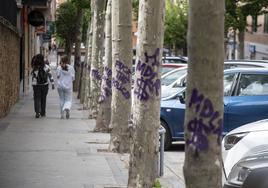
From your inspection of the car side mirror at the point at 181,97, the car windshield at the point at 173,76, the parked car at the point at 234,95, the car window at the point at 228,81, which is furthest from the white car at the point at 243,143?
the car windshield at the point at 173,76

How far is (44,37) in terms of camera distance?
4794 cm

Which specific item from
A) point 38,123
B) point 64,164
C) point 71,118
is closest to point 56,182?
point 64,164

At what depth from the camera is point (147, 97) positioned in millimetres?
8352

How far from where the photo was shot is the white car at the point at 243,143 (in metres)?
6.45

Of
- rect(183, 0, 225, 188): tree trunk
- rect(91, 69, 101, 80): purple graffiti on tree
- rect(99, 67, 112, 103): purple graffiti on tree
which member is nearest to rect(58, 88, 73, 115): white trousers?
rect(91, 69, 101, 80): purple graffiti on tree

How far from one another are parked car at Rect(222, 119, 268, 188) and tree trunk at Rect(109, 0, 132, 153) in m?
3.92

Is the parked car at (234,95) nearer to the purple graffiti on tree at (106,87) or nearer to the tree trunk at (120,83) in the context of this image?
the tree trunk at (120,83)

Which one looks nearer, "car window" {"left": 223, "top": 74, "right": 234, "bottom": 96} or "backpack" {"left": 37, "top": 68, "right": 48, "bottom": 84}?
"car window" {"left": 223, "top": 74, "right": 234, "bottom": 96}

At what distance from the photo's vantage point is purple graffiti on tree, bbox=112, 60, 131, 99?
11297mm

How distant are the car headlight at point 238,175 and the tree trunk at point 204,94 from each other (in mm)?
758

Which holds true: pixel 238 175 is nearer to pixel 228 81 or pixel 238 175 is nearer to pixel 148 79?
pixel 148 79

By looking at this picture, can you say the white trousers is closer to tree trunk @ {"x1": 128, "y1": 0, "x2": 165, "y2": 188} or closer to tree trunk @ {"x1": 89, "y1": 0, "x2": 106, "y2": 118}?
tree trunk @ {"x1": 89, "y1": 0, "x2": 106, "y2": 118}

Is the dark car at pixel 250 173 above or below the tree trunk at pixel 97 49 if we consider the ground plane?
below

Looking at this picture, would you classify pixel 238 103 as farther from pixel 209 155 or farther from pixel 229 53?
pixel 229 53
